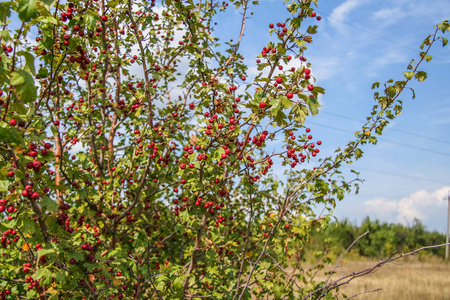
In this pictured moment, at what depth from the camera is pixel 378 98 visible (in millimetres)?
4496

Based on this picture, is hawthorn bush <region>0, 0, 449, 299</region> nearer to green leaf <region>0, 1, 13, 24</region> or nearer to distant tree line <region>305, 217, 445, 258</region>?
green leaf <region>0, 1, 13, 24</region>

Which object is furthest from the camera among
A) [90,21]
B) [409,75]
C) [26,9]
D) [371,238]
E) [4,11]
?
[371,238]

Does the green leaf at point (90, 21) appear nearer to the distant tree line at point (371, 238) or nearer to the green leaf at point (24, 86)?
the green leaf at point (24, 86)

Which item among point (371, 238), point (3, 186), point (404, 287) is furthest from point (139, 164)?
point (371, 238)

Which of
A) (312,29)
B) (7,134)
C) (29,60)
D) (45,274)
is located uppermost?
(312,29)

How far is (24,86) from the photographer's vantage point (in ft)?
6.15

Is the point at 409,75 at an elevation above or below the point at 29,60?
above

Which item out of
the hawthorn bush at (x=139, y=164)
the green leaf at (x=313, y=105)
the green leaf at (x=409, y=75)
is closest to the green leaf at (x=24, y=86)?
the hawthorn bush at (x=139, y=164)

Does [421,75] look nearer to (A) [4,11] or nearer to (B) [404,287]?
(A) [4,11]

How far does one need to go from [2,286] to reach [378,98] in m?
4.96

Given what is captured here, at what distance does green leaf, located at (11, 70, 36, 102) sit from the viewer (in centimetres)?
185

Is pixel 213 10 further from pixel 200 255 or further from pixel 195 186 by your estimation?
pixel 200 255

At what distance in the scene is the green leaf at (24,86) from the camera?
1850 mm

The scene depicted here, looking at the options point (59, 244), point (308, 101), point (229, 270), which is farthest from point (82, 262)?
point (308, 101)
